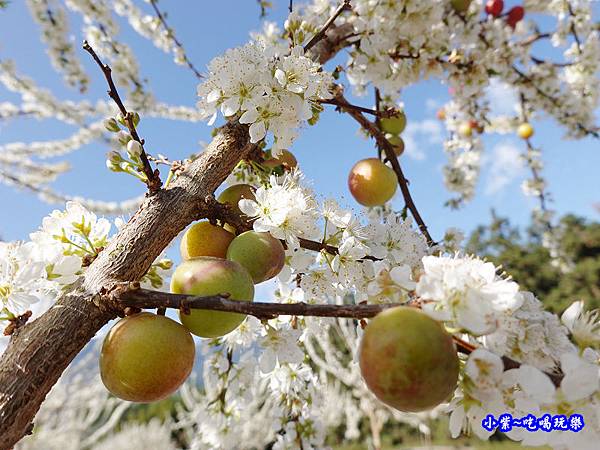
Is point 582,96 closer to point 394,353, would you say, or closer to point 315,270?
point 315,270

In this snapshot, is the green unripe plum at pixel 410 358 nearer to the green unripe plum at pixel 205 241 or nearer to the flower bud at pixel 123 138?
the green unripe plum at pixel 205 241

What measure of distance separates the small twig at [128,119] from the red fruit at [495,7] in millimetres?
3645

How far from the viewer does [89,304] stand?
2.96 ft

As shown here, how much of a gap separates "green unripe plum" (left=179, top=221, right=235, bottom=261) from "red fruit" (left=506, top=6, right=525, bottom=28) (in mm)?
3695

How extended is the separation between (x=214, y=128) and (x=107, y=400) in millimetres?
11677

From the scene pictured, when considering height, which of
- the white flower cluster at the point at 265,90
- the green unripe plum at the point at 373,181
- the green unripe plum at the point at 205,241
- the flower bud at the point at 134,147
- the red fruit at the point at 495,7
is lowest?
the green unripe plum at the point at 205,241

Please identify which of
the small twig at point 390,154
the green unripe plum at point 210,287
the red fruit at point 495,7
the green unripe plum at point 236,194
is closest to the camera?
the green unripe plum at point 210,287

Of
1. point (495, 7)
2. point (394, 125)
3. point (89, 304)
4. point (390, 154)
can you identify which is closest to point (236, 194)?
point (89, 304)

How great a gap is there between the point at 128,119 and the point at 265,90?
438 mm

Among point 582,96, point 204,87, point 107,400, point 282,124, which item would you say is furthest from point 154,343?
point 107,400

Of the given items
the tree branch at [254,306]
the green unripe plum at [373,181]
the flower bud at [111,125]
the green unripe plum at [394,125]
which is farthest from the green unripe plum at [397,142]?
the tree branch at [254,306]

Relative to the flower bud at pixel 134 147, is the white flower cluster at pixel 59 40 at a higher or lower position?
higher

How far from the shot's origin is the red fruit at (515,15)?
3752 mm

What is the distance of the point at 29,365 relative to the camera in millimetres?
825
